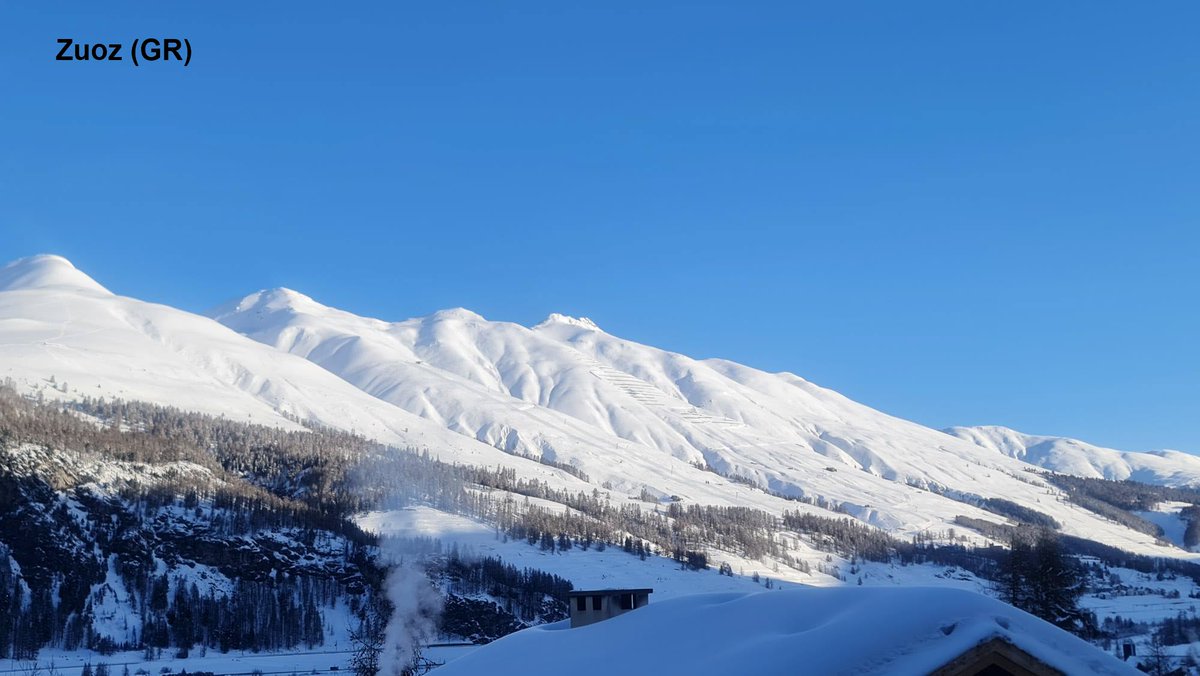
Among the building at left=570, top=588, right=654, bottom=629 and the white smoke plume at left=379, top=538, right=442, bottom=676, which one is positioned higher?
the building at left=570, top=588, right=654, bottom=629

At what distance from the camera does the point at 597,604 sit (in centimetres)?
3156

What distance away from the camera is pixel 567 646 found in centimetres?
1958

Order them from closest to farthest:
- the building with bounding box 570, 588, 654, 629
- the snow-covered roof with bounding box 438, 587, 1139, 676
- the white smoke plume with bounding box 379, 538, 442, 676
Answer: the snow-covered roof with bounding box 438, 587, 1139, 676 → the building with bounding box 570, 588, 654, 629 → the white smoke plume with bounding box 379, 538, 442, 676

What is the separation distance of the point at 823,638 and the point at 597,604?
17861 mm

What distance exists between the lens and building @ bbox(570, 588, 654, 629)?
3097cm

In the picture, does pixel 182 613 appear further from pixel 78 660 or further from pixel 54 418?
pixel 54 418

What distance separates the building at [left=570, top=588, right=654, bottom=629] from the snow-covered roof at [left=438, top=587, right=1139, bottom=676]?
11613 millimetres

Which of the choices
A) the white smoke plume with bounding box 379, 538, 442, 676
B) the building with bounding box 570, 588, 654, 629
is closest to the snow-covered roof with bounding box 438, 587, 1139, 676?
the building with bounding box 570, 588, 654, 629

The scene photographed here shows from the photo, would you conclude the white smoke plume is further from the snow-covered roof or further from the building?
the snow-covered roof

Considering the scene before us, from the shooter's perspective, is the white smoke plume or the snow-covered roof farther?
the white smoke plume

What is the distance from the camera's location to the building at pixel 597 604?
3097 centimetres

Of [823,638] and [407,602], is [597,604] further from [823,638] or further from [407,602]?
[407,602]

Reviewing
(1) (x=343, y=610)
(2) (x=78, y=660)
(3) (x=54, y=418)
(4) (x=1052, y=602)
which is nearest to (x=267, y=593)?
(1) (x=343, y=610)

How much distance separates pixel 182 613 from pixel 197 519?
25.8m
